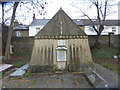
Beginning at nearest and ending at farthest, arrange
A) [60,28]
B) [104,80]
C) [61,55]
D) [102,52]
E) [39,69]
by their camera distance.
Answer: [104,80] → [39,69] → [61,55] → [60,28] → [102,52]

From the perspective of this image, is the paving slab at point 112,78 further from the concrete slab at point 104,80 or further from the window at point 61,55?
the window at point 61,55

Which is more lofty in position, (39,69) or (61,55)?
(61,55)

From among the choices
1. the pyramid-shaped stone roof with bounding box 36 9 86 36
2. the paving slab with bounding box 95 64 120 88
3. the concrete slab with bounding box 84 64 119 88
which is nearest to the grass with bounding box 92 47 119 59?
the pyramid-shaped stone roof with bounding box 36 9 86 36

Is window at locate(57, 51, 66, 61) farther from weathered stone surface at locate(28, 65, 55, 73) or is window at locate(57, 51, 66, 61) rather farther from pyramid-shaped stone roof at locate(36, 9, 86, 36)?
pyramid-shaped stone roof at locate(36, 9, 86, 36)

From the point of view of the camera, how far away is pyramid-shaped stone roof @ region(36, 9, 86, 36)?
741cm

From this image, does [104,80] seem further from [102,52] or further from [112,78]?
[102,52]

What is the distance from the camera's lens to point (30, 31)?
959 inches

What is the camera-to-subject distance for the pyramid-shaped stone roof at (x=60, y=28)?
741cm

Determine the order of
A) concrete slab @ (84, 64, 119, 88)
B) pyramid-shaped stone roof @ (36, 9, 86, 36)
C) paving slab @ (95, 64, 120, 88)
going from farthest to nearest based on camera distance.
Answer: pyramid-shaped stone roof @ (36, 9, 86, 36) → concrete slab @ (84, 64, 119, 88) → paving slab @ (95, 64, 120, 88)

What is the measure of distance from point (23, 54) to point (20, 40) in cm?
178

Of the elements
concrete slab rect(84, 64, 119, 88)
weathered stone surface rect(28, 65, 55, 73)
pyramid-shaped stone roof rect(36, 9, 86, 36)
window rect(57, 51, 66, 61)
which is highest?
pyramid-shaped stone roof rect(36, 9, 86, 36)

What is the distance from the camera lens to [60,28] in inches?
295

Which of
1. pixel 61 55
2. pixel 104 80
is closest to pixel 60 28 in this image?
pixel 61 55

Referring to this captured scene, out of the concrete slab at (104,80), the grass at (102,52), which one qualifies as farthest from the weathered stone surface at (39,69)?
the grass at (102,52)
